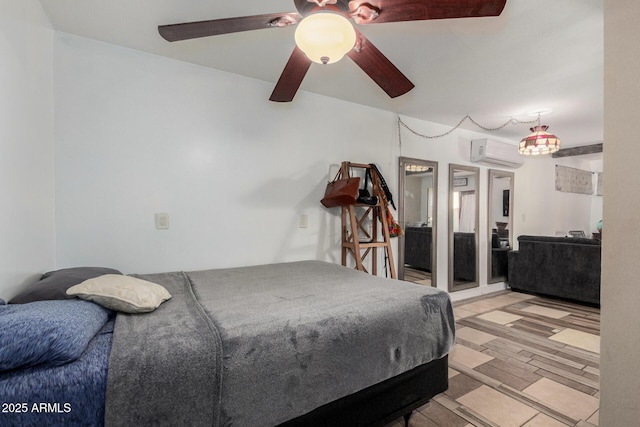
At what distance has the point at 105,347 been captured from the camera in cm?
98

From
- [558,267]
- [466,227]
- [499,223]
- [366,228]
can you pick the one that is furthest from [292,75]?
[499,223]

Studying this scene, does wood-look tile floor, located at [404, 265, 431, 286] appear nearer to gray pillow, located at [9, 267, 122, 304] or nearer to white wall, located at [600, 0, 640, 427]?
white wall, located at [600, 0, 640, 427]

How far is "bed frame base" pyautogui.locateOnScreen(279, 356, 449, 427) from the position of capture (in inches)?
50.1

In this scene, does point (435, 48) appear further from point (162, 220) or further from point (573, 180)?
point (573, 180)

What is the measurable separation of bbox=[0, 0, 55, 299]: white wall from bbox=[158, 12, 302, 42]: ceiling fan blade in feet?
2.36

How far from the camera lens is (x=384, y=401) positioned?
57.9 inches

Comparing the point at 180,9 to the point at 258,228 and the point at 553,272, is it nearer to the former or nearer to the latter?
the point at 258,228

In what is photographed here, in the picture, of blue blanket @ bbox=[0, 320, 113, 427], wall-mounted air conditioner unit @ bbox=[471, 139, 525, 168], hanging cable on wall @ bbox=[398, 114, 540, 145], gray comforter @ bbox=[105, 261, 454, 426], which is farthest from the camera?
wall-mounted air conditioner unit @ bbox=[471, 139, 525, 168]

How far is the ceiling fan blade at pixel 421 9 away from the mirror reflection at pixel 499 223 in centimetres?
382

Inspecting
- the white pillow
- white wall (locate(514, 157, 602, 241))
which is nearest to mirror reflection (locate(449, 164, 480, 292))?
white wall (locate(514, 157, 602, 241))

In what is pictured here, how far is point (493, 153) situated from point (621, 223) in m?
3.59

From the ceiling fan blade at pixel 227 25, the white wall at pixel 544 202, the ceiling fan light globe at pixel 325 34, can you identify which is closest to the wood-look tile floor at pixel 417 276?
the white wall at pixel 544 202

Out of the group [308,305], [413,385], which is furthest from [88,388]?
[413,385]

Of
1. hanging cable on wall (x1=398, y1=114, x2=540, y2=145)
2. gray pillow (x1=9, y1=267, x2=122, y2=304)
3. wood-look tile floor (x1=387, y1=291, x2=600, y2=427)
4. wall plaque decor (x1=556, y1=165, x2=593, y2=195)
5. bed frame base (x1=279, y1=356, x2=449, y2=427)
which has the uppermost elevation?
hanging cable on wall (x1=398, y1=114, x2=540, y2=145)
